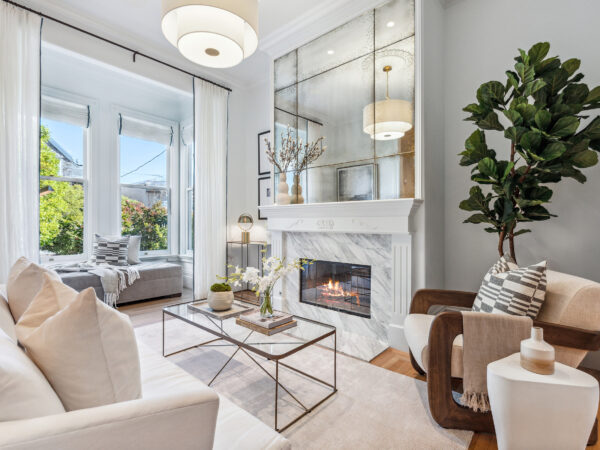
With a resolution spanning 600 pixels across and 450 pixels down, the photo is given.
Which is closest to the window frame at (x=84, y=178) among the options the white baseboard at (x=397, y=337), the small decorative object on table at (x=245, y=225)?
the small decorative object on table at (x=245, y=225)

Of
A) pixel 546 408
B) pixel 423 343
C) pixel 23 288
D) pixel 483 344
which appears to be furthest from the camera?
pixel 423 343

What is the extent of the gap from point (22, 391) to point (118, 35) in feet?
13.3

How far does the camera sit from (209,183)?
4391mm

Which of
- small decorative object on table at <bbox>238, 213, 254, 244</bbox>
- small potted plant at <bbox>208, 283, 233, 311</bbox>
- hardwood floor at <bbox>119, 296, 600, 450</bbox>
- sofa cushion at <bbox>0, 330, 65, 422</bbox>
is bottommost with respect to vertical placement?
hardwood floor at <bbox>119, 296, 600, 450</bbox>

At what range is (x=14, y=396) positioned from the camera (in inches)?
27.0

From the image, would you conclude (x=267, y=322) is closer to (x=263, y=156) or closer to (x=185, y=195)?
(x=263, y=156)

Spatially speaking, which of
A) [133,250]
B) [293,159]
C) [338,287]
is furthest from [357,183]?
A: [133,250]

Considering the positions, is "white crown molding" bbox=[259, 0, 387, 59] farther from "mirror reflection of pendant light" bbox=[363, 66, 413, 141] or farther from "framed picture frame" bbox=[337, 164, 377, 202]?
"framed picture frame" bbox=[337, 164, 377, 202]

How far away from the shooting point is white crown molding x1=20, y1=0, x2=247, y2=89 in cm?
311

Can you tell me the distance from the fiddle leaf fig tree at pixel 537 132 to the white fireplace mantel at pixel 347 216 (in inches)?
24.8

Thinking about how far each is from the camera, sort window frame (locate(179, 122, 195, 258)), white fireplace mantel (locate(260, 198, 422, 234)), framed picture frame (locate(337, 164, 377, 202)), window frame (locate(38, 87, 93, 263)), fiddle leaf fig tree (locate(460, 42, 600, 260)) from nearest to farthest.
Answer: fiddle leaf fig tree (locate(460, 42, 600, 260)), white fireplace mantel (locate(260, 198, 422, 234)), framed picture frame (locate(337, 164, 377, 202)), window frame (locate(38, 87, 93, 263)), window frame (locate(179, 122, 195, 258))

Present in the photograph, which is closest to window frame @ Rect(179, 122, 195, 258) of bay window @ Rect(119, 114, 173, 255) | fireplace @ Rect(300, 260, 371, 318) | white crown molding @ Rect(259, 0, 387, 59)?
bay window @ Rect(119, 114, 173, 255)

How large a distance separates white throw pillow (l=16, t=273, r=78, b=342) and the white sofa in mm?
76

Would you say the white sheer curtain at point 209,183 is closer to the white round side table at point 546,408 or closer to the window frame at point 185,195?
the window frame at point 185,195
